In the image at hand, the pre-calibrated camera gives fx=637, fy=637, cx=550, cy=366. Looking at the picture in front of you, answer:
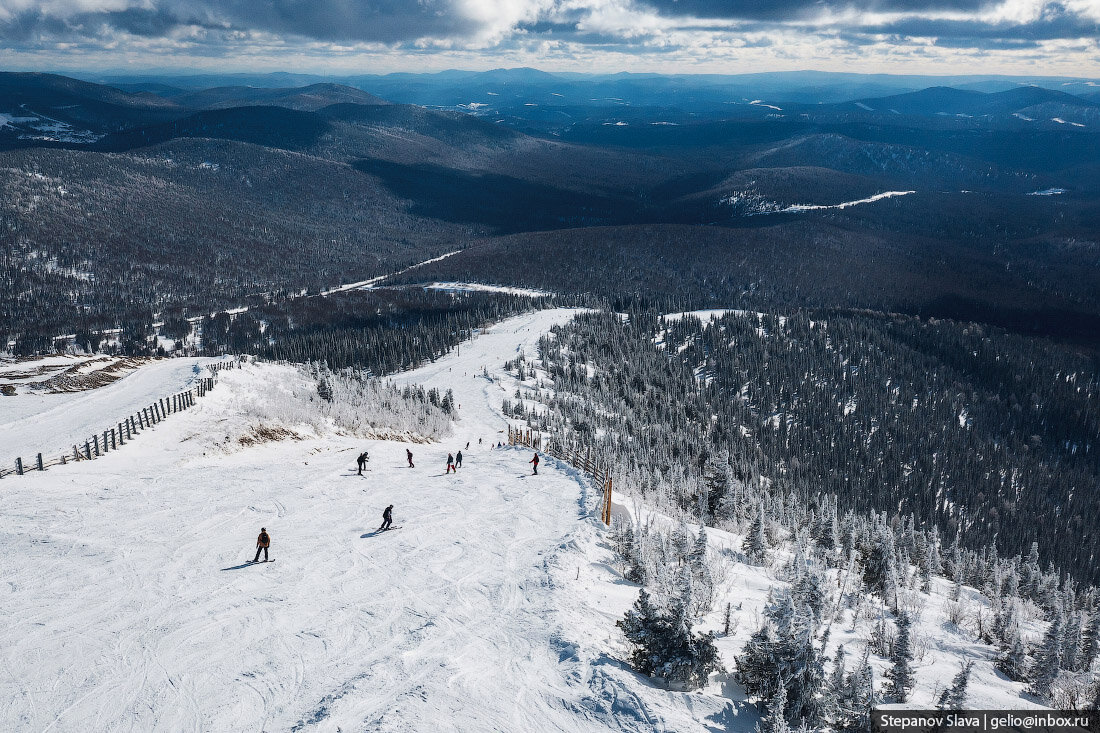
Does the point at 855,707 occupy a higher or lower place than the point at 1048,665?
higher

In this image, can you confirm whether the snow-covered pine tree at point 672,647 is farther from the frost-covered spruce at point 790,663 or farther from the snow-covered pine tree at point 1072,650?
the snow-covered pine tree at point 1072,650

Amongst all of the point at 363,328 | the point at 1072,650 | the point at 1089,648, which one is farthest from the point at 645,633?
the point at 363,328

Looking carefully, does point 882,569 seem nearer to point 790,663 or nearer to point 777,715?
point 790,663

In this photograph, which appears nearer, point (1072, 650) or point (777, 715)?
point (777, 715)

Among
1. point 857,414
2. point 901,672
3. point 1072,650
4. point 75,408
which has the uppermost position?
point 75,408

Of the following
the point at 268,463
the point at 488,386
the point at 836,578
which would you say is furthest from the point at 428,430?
the point at 836,578

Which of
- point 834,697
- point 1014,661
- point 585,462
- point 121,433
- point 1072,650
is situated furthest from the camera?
point 585,462

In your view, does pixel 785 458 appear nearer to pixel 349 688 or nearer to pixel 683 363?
pixel 683 363
